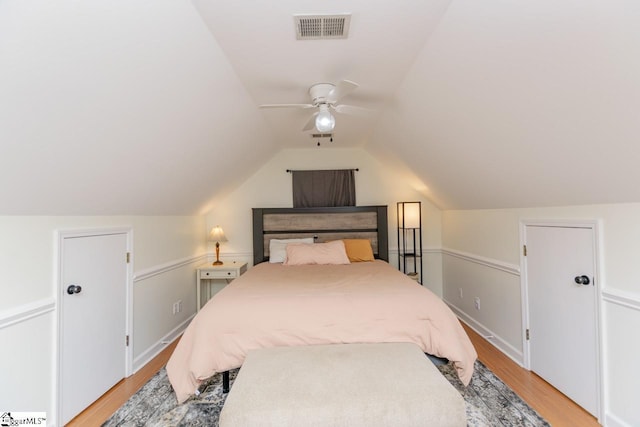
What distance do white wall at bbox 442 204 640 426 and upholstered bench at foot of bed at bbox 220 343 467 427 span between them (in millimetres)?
1161

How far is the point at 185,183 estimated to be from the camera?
2.97m

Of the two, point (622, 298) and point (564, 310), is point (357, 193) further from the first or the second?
point (622, 298)

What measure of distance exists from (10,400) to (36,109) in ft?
5.10

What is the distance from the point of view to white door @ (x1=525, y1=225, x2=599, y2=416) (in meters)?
2.00

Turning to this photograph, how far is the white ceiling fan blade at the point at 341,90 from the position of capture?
2.00 meters

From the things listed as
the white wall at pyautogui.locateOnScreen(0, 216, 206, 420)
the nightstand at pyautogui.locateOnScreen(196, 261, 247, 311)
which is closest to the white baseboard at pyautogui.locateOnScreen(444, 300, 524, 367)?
the nightstand at pyautogui.locateOnScreen(196, 261, 247, 311)

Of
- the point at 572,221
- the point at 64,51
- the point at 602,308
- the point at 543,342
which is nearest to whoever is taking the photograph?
the point at 64,51

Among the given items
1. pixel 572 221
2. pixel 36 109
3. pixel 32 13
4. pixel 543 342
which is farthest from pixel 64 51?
pixel 543 342

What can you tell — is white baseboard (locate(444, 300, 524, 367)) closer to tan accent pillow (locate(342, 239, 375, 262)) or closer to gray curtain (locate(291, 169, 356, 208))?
tan accent pillow (locate(342, 239, 375, 262))

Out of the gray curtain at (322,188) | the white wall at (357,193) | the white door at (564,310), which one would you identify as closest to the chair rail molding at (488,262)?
the white door at (564,310)

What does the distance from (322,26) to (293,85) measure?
728 mm

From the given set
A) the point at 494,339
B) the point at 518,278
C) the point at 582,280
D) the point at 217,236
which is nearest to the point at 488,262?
the point at 518,278

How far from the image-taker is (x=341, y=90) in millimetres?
2133

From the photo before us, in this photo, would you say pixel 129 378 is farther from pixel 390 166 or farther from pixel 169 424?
pixel 390 166
